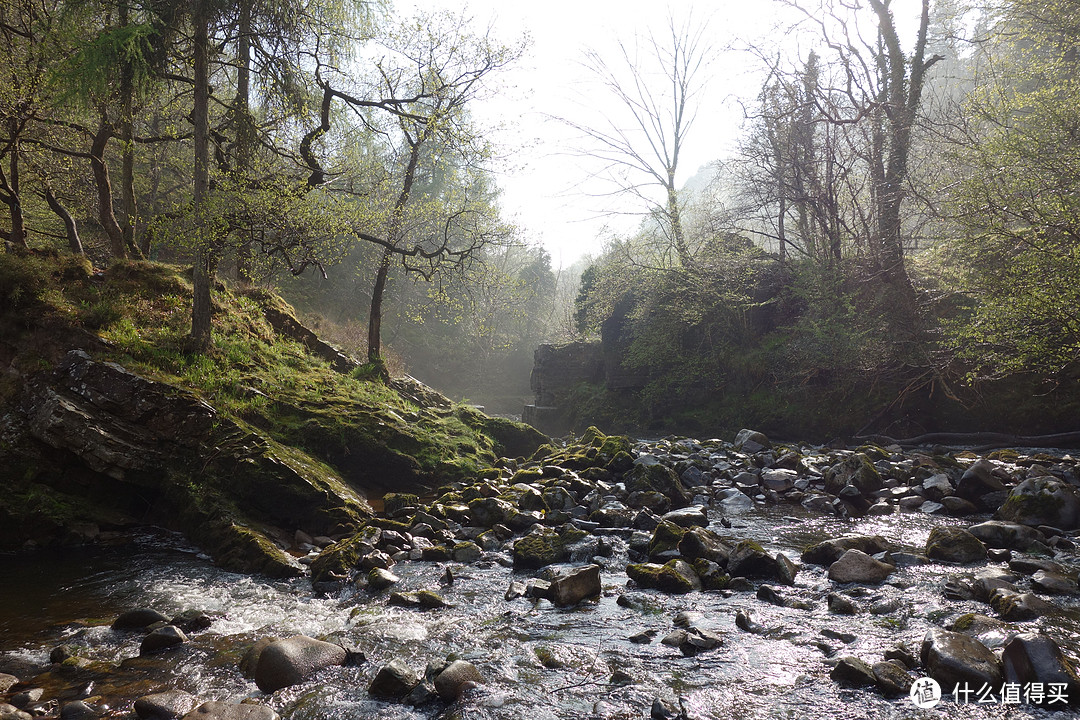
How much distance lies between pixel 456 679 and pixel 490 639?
83 centimetres

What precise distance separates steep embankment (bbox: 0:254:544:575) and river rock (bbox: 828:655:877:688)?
546 centimetres

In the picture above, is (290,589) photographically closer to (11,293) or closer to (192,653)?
(192,653)

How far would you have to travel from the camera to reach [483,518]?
8273 mm

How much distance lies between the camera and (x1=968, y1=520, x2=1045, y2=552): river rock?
6.10 meters

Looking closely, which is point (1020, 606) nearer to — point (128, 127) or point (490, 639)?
point (490, 639)

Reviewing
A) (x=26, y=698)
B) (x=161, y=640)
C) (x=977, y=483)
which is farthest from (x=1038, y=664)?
(x=26, y=698)

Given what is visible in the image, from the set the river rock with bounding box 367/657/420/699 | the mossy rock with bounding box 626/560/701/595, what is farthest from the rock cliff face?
the mossy rock with bounding box 626/560/701/595

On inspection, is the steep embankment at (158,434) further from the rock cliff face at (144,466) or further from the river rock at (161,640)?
the river rock at (161,640)

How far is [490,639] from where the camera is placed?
467 cm

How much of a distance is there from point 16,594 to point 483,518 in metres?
5.13

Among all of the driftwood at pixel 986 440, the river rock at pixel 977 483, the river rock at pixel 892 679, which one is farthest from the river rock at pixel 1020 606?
the driftwood at pixel 986 440

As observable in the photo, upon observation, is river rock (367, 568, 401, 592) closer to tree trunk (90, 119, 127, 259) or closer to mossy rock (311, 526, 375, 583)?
mossy rock (311, 526, 375, 583)

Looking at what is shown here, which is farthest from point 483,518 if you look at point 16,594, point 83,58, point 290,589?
point 83,58

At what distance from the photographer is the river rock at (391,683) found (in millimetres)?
3783
